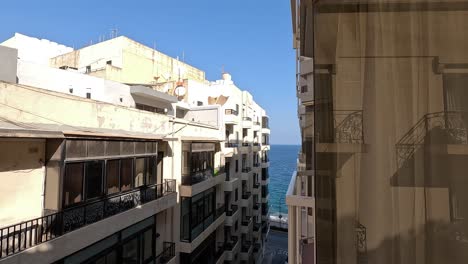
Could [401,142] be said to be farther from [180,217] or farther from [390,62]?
[180,217]

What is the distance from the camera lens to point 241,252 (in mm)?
25172

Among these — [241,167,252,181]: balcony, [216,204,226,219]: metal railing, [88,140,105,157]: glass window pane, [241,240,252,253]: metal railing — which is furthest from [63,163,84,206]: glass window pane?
[241,240,252,253]: metal railing

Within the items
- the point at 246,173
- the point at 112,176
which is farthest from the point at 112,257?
the point at 246,173

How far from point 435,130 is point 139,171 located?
10.7 meters

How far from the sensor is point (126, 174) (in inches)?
388

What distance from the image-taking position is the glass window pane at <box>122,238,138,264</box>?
31.7ft

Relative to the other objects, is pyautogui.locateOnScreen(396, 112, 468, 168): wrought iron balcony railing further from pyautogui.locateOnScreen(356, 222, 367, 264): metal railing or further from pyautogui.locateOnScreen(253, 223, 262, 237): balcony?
pyautogui.locateOnScreen(253, 223, 262, 237): balcony

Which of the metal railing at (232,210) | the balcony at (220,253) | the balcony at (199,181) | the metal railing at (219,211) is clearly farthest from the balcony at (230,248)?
the balcony at (199,181)

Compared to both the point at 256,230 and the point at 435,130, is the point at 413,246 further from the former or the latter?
the point at 256,230

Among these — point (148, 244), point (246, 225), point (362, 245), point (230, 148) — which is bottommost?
point (246, 225)

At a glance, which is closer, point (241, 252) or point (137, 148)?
point (137, 148)

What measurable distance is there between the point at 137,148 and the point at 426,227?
10.2 m

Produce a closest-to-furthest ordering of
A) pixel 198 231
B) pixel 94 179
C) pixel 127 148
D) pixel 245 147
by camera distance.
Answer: pixel 94 179
pixel 127 148
pixel 198 231
pixel 245 147

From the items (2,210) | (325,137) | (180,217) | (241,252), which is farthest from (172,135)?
(241,252)
